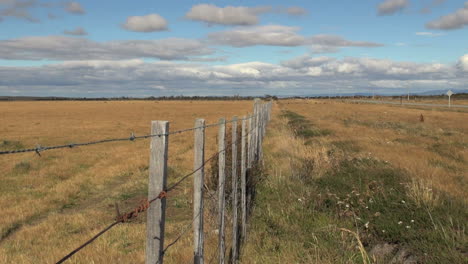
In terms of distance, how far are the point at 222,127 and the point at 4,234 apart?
5.55 metres

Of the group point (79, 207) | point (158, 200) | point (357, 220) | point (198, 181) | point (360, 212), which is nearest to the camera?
point (158, 200)

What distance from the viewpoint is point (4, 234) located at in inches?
308

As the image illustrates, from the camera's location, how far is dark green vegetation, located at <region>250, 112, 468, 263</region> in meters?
5.51

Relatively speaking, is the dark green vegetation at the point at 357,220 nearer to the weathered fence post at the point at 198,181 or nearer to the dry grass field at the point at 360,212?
the dry grass field at the point at 360,212

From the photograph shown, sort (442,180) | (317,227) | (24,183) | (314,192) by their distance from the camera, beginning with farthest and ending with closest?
(24,183)
(442,180)
(314,192)
(317,227)

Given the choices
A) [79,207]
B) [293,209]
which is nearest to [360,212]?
[293,209]

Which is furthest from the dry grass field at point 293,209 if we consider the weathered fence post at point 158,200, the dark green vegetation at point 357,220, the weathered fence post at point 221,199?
the weathered fence post at point 158,200

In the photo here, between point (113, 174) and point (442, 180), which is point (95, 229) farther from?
point (442, 180)

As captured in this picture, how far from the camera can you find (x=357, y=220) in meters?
7.05

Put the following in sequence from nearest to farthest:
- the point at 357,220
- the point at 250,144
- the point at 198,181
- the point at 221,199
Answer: the point at 198,181, the point at 221,199, the point at 357,220, the point at 250,144

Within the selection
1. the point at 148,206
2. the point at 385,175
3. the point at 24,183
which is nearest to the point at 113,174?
the point at 24,183

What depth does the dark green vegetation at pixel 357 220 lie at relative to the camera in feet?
18.1

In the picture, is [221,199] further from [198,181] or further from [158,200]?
[158,200]

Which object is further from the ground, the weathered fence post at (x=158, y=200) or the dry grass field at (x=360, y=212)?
the weathered fence post at (x=158, y=200)
